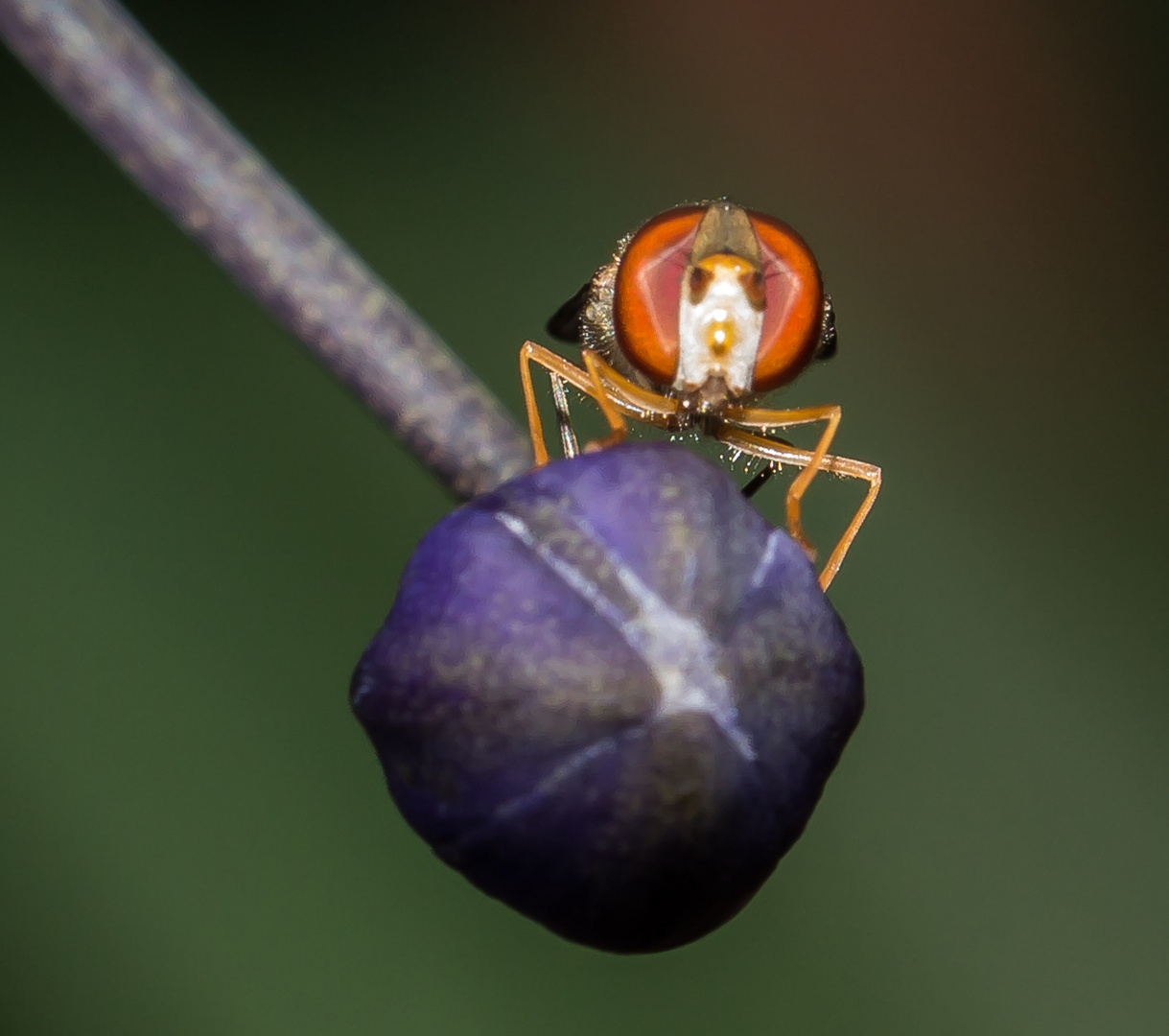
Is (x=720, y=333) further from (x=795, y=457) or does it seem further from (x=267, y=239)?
(x=267, y=239)

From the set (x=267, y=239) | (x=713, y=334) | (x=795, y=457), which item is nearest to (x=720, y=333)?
(x=713, y=334)

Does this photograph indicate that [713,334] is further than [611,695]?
Yes

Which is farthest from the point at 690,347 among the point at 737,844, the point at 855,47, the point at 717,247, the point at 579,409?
the point at 855,47

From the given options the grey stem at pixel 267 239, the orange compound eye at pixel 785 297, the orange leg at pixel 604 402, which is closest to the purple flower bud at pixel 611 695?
the grey stem at pixel 267 239

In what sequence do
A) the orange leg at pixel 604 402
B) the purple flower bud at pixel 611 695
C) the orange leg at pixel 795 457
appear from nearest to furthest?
the purple flower bud at pixel 611 695, the orange leg at pixel 604 402, the orange leg at pixel 795 457

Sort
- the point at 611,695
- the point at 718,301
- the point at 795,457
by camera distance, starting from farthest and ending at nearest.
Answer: the point at 795,457 < the point at 718,301 < the point at 611,695

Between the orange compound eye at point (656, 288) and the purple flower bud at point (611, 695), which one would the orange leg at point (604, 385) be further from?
the purple flower bud at point (611, 695)
